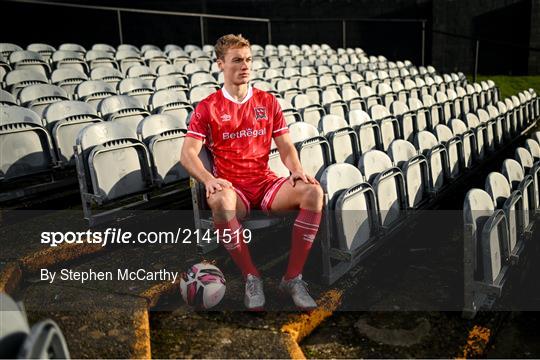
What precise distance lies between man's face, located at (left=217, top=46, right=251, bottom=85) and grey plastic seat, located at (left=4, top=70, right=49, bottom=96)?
3.51 meters

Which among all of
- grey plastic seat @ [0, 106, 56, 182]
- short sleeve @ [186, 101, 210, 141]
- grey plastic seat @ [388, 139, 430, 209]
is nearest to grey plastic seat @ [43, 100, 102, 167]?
grey plastic seat @ [0, 106, 56, 182]

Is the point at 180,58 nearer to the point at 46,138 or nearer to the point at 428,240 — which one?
the point at 46,138

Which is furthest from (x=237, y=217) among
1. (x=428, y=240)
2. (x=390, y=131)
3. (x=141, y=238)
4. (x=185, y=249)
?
(x=390, y=131)

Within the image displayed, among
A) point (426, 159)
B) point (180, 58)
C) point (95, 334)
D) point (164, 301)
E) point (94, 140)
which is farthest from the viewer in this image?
point (180, 58)

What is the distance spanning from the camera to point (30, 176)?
11.2ft

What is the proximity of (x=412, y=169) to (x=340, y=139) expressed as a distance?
0.66 m

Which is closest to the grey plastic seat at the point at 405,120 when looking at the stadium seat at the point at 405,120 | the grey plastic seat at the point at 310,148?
the stadium seat at the point at 405,120

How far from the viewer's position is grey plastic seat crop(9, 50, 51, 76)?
6.36 m

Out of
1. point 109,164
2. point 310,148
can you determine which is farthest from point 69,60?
point 310,148

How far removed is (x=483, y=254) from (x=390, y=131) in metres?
2.70

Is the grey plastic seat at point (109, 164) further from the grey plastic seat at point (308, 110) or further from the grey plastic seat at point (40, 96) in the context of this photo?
the grey plastic seat at point (308, 110)

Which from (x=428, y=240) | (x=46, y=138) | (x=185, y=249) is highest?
(x=46, y=138)

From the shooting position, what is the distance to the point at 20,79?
5.38 meters

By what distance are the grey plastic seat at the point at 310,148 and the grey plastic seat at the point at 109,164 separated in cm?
105
